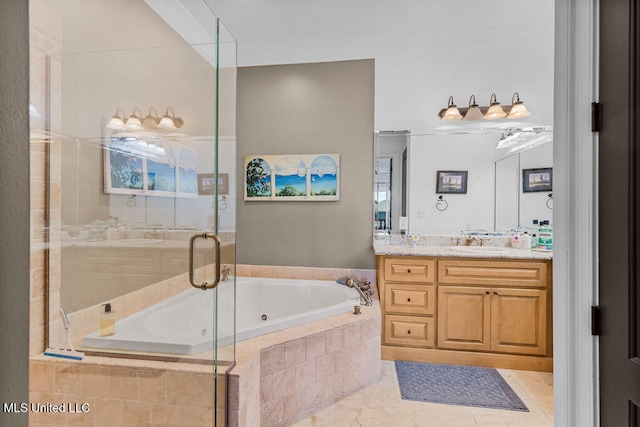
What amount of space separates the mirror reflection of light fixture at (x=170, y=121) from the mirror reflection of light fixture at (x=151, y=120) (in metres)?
0.02

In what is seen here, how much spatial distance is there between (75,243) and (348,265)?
2.20m

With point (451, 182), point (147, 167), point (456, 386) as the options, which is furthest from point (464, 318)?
point (147, 167)

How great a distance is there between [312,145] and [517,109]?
1.93m

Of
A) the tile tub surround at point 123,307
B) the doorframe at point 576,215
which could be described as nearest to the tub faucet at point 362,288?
the tile tub surround at point 123,307

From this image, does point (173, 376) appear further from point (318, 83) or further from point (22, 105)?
point (318, 83)

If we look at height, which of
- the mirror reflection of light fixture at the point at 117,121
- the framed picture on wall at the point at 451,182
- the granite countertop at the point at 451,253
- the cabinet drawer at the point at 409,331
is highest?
the mirror reflection of light fixture at the point at 117,121

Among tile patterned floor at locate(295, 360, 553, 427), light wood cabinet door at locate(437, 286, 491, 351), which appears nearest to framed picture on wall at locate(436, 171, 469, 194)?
light wood cabinet door at locate(437, 286, 491, 351)

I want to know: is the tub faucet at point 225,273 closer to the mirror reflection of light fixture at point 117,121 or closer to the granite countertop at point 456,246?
the mirror reflection of light fixture at point 117,121

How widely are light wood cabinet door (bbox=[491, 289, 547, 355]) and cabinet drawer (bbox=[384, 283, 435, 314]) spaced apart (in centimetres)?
49

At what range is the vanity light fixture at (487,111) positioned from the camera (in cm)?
290

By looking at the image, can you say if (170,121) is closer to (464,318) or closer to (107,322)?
(107,322)

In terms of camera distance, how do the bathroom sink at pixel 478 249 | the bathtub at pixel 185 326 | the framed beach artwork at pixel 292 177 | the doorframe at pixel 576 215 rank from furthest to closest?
→ the framed beach artwork at pixel 292 177 < the bathroom sink at pixel 478 249 < the bathtub at pixel 185 326 < the doorframe at pixel 576 215

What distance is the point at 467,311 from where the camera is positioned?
2.58 m

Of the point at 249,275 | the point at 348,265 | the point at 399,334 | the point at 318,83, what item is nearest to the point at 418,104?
the point at 318,83
